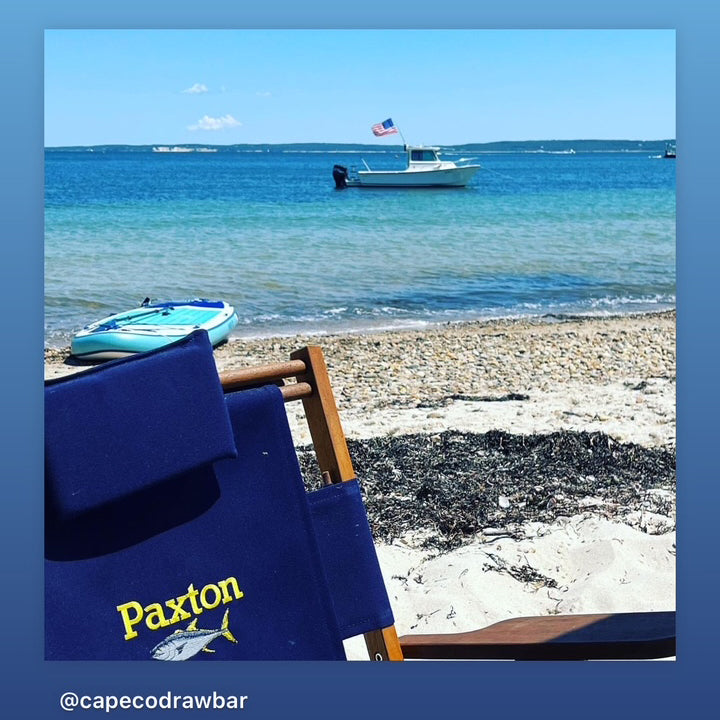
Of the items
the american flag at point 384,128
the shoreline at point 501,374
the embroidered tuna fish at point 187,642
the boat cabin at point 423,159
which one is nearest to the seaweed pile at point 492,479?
the shoreline at point 501,374

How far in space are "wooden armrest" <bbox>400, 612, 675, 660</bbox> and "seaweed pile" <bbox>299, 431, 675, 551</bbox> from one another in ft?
3.49

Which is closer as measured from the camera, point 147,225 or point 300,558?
point 300,558

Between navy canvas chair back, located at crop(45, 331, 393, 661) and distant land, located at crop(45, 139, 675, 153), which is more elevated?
distant land, located at crop(45, 139, 675, 153)

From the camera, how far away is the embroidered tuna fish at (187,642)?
175 cm

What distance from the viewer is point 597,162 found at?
54.4ft

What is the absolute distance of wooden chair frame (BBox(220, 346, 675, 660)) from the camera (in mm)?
1657

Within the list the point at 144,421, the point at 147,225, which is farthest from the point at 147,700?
the point at 147,225

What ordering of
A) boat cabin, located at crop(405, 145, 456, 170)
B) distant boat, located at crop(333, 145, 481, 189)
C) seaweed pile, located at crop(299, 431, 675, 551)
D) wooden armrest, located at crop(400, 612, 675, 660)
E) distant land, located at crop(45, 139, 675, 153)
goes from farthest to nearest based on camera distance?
distant boat, located at crop(333, 145, 481, 189) → boat cabin, located at crop(405, 145, 456, 170) → distant land, located at crop(45, 139, 675, 153) → seaweed pile, located at crop(299, 431, 675, 551) → wooden armrest, located at crop(400, 612, 675, 660)

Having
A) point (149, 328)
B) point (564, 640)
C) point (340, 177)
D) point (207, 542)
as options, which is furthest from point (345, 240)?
point (564, 640)

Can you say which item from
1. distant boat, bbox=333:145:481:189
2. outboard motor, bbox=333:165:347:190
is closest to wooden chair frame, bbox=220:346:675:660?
distant boat, bbox=333:145:481:189

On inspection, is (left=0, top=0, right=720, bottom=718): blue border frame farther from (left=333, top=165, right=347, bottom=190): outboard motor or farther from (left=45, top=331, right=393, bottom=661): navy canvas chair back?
(left=333, top=165, right=347, bottom=190): outboard motor

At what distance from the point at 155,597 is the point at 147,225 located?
47.2 ft
